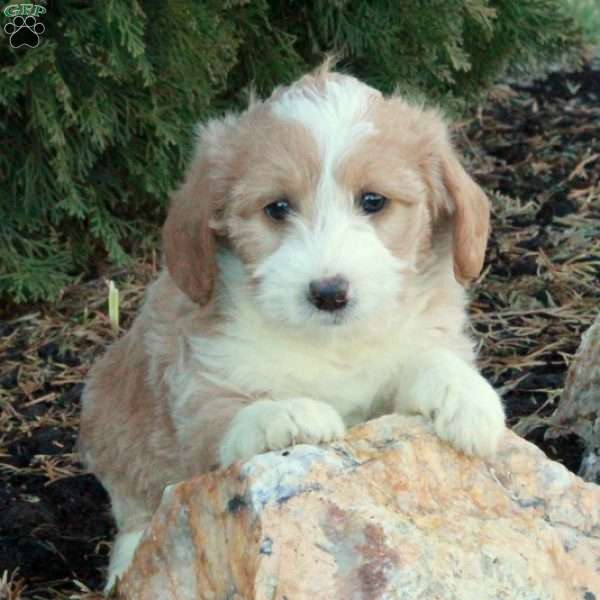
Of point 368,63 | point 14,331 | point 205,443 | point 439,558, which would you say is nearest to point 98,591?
point 205,443

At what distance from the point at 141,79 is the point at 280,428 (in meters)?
3.49

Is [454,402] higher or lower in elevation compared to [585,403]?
higher

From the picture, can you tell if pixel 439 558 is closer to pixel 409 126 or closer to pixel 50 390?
pixel 409 126

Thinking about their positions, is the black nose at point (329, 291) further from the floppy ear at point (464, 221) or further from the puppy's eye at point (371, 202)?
the floppy ear at point (464, 221)

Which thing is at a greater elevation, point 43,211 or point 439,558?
point 439,558

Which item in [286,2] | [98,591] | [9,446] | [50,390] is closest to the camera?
[98,591]

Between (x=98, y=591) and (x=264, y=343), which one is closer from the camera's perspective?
(x=264, y=343)

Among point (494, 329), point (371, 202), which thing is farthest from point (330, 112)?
point (494, 329)

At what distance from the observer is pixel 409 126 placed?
4547 millimetres

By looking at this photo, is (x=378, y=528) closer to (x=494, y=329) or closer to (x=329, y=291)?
(x=329, y=291)

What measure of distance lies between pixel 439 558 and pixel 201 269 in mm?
1486

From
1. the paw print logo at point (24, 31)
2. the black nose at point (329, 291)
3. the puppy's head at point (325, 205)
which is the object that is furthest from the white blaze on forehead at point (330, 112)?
the paw print logo at point (24, 31)

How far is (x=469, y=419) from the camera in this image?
3.88 m

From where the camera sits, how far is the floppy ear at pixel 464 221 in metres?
4.51
